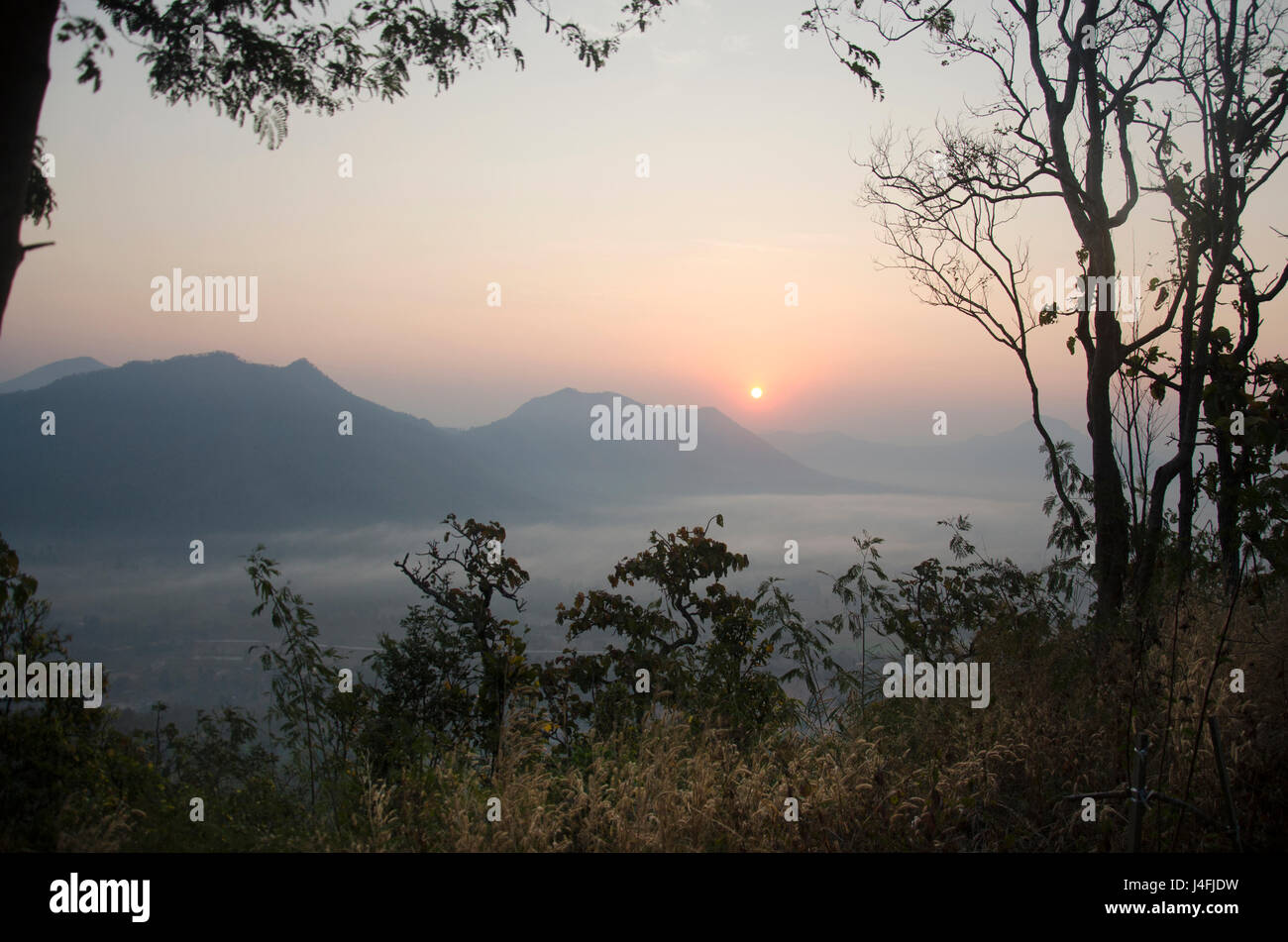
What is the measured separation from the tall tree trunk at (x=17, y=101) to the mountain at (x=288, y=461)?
4821cm

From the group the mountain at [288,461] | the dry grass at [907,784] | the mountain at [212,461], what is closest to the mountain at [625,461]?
the mountain at [288,461]

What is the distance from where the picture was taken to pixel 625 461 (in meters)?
112

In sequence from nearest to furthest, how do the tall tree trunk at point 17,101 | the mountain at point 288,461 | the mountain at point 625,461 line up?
1. the tall tree trunk at point 17,101
2. the mountain at point 288,461
3. the mountain at point 625,461

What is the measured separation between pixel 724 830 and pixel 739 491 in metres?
101

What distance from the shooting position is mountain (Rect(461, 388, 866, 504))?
105m

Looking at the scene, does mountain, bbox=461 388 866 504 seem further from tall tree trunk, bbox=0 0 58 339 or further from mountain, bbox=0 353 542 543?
tall tree trunk, bbox=0 0 58 339

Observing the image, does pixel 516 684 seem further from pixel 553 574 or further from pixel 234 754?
pixel 553 574

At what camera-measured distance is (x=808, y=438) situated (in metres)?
162

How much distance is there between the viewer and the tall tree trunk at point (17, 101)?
2514 mm

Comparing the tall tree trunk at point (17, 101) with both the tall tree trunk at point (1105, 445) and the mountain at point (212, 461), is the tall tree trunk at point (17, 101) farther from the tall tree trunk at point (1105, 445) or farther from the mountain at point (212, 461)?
the mountain at point (212, 461)

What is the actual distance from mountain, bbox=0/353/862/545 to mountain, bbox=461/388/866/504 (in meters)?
0.41

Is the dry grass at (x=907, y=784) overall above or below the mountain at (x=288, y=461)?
below

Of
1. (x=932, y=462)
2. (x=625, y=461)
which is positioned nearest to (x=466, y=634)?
(x=625, y=461)
